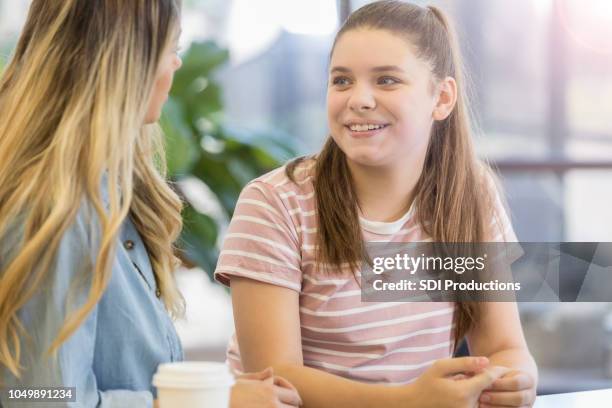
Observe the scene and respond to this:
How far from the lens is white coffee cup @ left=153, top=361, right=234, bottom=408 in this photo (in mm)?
754

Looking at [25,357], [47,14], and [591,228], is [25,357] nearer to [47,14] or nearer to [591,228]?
[47,14]

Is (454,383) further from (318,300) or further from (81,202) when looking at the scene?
(81,202)

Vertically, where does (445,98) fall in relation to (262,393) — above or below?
above

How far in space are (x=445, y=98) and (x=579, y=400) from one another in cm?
51

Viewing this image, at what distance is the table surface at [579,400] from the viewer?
123 centimetres

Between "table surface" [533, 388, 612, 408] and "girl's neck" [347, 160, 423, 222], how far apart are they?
358mm

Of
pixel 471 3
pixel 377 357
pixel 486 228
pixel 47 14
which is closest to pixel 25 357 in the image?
pixel 47 14

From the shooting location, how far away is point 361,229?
1392 mm

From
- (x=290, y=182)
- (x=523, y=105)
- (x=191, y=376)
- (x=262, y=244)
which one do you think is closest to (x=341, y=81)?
(x=290, y=182)

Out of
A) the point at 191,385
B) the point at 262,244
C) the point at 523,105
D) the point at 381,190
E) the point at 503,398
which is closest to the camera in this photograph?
the point at 191,385

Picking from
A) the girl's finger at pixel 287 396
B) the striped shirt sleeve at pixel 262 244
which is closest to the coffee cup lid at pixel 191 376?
the girl's finger at pixel 287 396

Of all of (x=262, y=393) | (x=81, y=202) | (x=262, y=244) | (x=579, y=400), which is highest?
(x=81, y=202)

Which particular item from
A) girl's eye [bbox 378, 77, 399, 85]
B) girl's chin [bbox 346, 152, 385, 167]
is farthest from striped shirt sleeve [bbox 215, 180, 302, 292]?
girl's eye [bbox 378, 77, 399, 85]

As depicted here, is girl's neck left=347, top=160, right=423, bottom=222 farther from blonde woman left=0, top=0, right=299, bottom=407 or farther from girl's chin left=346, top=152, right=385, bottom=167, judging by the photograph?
blonde woman left=0, top=0, right=299, bottom=407
